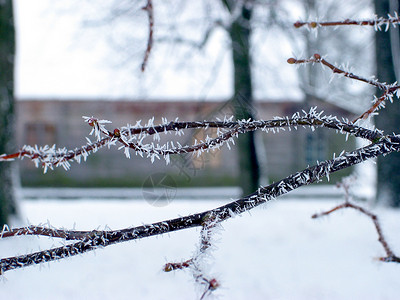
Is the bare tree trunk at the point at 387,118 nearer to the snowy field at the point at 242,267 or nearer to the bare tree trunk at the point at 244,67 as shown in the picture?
the snowy field at the point at 242,267

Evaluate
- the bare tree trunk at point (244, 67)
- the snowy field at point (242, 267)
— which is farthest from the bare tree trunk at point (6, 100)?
the bare tree trunk at point (244, 67)

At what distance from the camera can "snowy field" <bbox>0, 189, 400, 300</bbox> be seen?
10.4 ft

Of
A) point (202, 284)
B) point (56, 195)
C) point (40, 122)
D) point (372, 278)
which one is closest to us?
point (202, 284)

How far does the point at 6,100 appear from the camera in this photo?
5.59 metres

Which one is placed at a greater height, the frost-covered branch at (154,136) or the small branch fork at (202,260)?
the frost-covered branch at (154,136)

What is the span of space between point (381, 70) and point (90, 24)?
14.4ft

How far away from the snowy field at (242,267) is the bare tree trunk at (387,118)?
4.34 feet

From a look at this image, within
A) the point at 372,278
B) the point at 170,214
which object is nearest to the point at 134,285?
the point at 170,214

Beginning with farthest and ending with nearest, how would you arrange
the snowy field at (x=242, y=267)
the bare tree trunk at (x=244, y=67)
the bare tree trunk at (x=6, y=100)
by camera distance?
the bare tree trunk at (x=244, y=67)
the bare tree trunk at (x=6, y=100)
the snowy field at (x=242, y=267)

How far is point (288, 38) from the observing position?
6.77 meters

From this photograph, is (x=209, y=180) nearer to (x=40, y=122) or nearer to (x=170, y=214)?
(x=40, y=122)

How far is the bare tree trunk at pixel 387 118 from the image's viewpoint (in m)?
5.58

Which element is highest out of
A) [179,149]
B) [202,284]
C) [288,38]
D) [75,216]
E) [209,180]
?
[288,38]

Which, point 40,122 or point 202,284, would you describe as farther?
point 40,122
